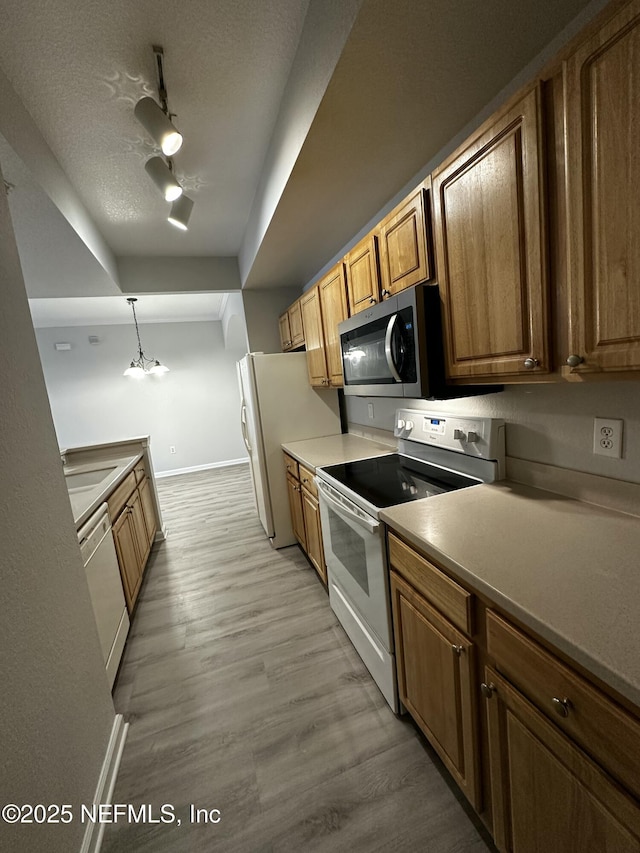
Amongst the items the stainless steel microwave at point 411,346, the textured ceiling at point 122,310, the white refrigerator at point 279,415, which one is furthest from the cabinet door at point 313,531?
the textured ceiling at point 122,310

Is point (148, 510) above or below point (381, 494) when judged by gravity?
below

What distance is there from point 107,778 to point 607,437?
215 centimetres

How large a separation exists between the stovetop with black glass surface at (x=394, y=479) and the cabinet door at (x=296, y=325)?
1356 mm

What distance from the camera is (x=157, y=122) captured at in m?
1.36

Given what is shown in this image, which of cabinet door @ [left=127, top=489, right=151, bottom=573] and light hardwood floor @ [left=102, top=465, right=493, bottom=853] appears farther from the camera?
cabinet door @ [left=127, top=489, right=151, bottom=573]

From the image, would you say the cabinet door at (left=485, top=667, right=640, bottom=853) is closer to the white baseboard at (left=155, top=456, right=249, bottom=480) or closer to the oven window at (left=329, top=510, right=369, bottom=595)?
the oven window at (left=329, top=510, right=369, bottom=595)

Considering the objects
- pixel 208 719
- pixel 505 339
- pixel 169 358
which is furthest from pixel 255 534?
pixel 169 358

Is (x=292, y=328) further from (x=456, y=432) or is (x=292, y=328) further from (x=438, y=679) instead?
(x=438, y=679)

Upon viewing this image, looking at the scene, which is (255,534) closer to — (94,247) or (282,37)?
(94,247)

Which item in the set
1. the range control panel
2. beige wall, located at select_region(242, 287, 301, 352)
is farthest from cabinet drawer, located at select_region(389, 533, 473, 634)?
beige wall, located at select_region(242, 287, 301, 352)

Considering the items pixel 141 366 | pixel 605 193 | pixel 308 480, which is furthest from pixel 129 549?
pixel 141 366

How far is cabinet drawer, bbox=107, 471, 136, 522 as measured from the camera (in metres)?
2.16

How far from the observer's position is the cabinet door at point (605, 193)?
2.31 feet

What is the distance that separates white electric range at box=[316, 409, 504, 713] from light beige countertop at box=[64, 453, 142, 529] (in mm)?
1246
